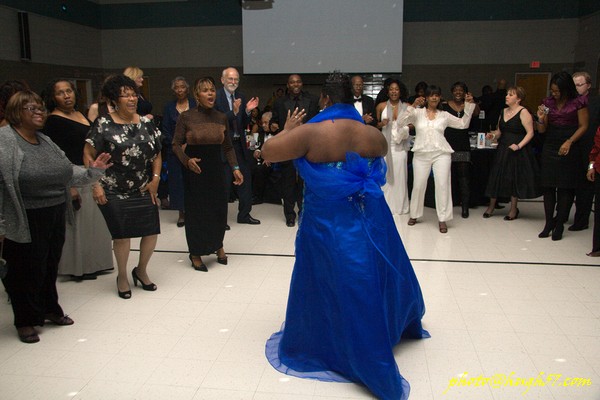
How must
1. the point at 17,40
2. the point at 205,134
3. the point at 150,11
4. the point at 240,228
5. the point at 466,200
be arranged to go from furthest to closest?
the point at 150,11 → the point at 17,40 → the point at 466,200 → the point at 240,228 → the point at 205,134

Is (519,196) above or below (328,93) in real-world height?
below

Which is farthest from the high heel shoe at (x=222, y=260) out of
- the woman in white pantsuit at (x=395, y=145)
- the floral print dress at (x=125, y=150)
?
the woman in white pantsuit at (x=395, y=145)

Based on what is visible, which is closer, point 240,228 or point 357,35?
point 240,228

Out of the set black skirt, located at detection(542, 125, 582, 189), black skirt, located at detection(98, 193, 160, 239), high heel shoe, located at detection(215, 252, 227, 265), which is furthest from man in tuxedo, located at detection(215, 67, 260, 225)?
black skirt, located at detection(542, 125, 582, 189)

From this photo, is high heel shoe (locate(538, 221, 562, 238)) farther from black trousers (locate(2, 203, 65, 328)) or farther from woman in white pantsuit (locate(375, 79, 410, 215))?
black trousers (locate(2, 203, 65, 328))

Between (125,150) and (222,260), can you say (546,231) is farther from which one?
(125,150)

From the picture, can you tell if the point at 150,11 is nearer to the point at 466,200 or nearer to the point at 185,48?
the point at 185,48

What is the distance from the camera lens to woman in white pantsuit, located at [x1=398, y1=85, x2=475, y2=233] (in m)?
5.44

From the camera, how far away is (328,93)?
266 cm

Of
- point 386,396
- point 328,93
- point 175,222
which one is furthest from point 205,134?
point 386,396

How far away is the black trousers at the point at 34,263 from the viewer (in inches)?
118

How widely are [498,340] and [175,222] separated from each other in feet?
13.1

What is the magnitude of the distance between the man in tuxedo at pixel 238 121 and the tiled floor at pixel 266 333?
1.06m

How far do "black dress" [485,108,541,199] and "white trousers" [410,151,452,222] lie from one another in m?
0.74
